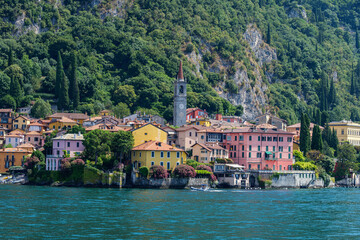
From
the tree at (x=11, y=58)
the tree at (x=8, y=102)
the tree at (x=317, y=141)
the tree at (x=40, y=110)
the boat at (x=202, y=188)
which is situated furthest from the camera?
the tree at (x=11, y=58)

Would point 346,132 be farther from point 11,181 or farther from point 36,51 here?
point 11,181

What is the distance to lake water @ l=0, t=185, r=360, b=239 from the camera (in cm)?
6262

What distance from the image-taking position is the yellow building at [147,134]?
113250 millimetres

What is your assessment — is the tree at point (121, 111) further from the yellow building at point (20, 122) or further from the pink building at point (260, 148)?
the pink building at point (260, 148)

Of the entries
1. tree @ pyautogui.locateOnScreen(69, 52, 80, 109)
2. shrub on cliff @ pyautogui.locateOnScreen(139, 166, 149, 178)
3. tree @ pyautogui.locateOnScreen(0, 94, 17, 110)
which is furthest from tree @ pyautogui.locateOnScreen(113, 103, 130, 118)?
shrub on cliff @ pyautogui.locateOnScreen(139, 166, 149, 178)

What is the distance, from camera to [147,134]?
11406cm

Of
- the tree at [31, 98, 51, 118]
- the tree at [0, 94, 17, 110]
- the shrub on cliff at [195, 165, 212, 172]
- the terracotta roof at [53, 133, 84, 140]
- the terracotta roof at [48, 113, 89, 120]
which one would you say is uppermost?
the tree at [0, 94, 17, 110]

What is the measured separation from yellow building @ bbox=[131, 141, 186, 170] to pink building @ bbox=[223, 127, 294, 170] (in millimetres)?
12848

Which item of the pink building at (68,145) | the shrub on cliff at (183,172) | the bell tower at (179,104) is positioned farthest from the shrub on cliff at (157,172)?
the bell tower at (179,104)

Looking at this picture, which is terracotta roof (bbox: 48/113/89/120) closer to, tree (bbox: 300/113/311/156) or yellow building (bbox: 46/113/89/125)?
yellow building (bbox: 46/113/89/125)

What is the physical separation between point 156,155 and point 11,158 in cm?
2640

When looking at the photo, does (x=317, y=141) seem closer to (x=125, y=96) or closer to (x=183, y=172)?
(x=183, y=172)

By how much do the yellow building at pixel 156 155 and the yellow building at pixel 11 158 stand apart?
21.1m

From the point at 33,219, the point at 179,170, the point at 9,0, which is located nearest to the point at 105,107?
the point at 9,0
